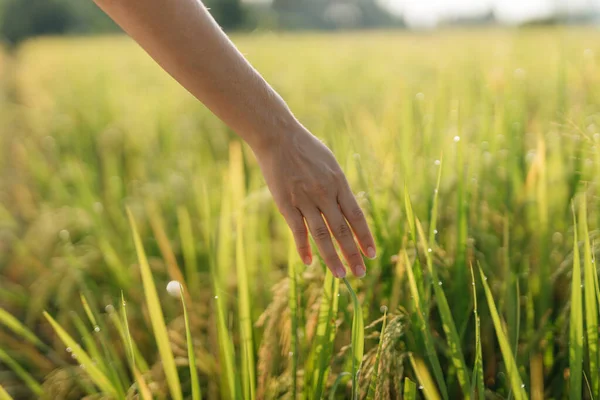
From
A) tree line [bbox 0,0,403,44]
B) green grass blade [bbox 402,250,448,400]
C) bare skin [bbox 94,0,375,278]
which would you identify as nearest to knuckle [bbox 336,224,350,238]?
bare skin [bbox 94,0,375,278]

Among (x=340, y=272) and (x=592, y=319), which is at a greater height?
(x=340, y=272)

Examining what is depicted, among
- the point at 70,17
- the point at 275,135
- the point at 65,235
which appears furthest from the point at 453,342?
the point at 70,17

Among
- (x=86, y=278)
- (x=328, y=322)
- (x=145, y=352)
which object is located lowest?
(x=145, y=352)

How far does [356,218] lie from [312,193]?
78mm

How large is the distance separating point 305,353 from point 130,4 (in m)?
0.69

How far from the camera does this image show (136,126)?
10.1 feet

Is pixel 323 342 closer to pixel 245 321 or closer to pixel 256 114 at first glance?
pixel 245 321

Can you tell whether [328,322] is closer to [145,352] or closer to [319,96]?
[145,352]

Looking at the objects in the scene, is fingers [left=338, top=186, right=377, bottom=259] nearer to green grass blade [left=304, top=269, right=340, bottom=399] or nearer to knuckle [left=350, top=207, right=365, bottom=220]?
knuckle [left=350, top=207, right=365, bottom=220]

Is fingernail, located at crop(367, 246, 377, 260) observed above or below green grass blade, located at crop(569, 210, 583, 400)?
above

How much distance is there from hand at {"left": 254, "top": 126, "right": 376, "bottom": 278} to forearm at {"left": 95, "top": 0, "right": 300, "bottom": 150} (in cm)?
3

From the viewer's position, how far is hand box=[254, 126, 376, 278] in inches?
32.7

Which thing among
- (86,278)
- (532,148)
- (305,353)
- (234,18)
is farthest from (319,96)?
(234,18)

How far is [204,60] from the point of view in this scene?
2.60ft
